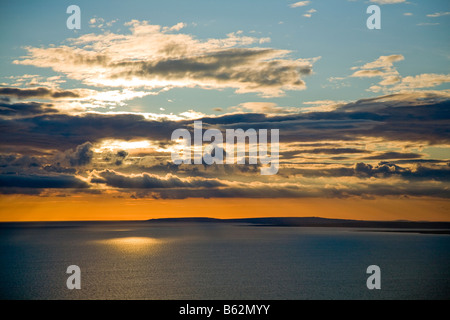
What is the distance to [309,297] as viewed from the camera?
84.1 m

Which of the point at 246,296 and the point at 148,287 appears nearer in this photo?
the point at 246,296

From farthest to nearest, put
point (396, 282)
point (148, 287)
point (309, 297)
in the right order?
point (396, 282)
point (148, 287)
point (309, 297)

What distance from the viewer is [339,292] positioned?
3494 inches
